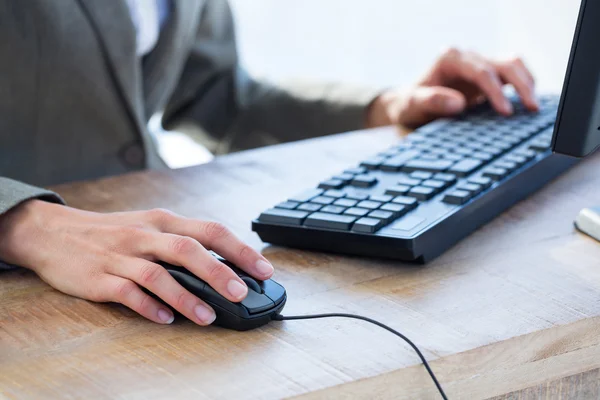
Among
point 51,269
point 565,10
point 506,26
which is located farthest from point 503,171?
point 506,26

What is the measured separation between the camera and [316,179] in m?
0.84

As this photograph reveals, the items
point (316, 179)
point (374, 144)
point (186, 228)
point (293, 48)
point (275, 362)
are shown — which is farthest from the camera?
point (293, 48)

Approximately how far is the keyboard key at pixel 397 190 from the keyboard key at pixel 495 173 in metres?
0.09

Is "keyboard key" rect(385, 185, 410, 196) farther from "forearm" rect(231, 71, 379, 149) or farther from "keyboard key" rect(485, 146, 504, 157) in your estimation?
"forearm" rect(231, 71, 379, 149)

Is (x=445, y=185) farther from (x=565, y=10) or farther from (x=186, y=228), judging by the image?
(x=565, y=10)

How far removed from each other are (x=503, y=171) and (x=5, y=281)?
46cm

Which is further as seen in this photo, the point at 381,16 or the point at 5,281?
the point at 381,16

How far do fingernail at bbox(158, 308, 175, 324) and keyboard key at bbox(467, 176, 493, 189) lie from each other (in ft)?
1.05

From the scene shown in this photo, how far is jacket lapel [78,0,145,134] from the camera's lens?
1034mm

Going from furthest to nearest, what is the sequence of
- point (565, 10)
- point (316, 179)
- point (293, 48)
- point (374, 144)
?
point (293, 48)
point (565, 10)
point (374, 144)
point (316, 179)

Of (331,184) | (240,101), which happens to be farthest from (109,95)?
(331,184)

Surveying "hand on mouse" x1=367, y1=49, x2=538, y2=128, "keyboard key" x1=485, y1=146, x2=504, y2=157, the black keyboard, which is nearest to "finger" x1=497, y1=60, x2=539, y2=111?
"hand on mouse" x1=367, y1=49, x2=538, y2=128

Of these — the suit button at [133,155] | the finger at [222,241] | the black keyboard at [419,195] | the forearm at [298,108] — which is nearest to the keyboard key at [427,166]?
the black keyboard at [419,195]

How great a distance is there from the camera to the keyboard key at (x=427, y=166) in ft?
2.47
